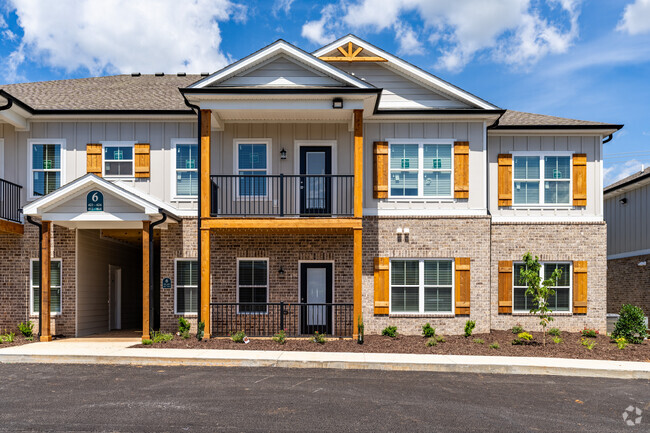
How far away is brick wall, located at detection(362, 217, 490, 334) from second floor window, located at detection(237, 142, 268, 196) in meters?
2.90

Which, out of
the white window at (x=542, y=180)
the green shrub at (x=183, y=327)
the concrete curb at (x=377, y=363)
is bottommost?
the concrete curb at (x=377, y=363)

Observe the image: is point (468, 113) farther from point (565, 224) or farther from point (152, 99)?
point (152, 99)

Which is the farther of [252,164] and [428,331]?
[252,164]

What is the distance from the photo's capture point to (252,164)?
15156 mm

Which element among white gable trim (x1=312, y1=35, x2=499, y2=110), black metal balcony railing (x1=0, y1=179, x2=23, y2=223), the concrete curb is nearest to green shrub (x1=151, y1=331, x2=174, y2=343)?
the concrete curb

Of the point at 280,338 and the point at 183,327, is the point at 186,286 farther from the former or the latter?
the point at 280,338

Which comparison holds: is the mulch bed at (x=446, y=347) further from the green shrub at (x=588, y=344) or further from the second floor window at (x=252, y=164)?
the second floor window at (x=252, y=164)

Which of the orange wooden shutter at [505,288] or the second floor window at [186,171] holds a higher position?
the second floor window at [186,171]

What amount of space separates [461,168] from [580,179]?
11.0 feet

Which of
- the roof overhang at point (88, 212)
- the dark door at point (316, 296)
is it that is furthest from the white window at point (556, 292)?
the roof overhang at point (88, 212)

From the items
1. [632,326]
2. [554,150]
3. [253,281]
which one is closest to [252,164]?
[253,281]

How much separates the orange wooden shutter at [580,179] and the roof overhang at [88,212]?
417 inches

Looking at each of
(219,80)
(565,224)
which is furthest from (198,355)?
(565,224)

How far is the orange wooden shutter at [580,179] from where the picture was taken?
15.5m
